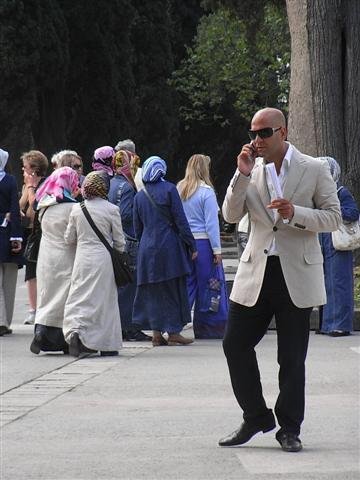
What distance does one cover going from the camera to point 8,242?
15.4 m

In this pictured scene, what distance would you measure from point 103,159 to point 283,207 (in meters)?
7.45

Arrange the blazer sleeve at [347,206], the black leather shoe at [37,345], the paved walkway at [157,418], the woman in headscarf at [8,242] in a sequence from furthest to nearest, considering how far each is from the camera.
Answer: the woman in headscarf at [8,242], the blazer sleeve at [347,206], the black leather shoe at [37,345], the paved walkway at [157,418]

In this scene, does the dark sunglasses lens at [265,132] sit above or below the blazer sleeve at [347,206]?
above

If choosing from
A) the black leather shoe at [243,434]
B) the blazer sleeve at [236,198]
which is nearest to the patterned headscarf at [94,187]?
the blazer sleeve at [236,198]

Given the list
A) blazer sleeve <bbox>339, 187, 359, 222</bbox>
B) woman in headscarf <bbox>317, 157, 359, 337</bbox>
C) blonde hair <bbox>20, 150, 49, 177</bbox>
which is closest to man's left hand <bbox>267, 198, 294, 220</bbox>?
blazer sleeve <bbox>339, 187, 359, 222</bbox>

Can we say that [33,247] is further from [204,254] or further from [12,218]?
[204,254]

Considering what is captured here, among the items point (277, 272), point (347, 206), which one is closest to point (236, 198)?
point (277, 272)

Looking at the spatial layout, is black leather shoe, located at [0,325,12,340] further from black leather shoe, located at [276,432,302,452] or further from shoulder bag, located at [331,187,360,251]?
black leather shoe, located at [276,432,302,452]

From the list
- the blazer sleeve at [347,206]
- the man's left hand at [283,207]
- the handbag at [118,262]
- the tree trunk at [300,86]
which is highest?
the tree trunk at [300,86]

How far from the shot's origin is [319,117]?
19.0 meters

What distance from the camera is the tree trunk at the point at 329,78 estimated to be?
1898cm

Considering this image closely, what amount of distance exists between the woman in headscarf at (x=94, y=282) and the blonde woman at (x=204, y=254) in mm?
1794

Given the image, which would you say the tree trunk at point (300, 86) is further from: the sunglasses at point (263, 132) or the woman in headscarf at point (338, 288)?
the sunglasses at point (263, 132)

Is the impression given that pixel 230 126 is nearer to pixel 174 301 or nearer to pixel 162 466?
pixel 174 301
